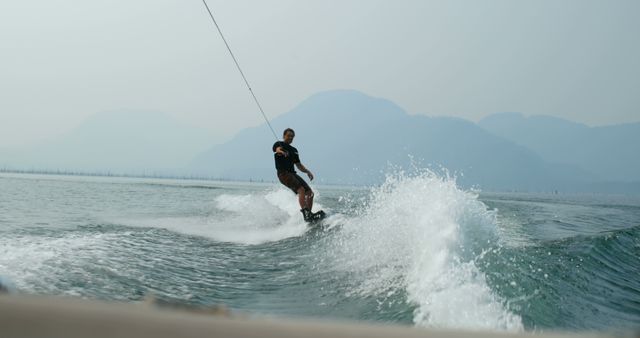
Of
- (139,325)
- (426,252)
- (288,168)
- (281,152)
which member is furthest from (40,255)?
(288,168)

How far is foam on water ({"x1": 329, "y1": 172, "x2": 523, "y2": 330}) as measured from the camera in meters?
4.21

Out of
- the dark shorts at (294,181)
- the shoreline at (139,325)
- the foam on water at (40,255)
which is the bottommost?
the foam on water at (40,255)

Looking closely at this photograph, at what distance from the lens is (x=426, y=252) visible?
5.94m

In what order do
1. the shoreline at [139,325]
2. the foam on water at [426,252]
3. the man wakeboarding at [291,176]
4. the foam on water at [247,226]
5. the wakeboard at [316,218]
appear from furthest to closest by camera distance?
1. the man wakeboarding at [291,176]
2. the wakeboard at [316,218]
3. the foam on water at [247,226]
4. the foam on water at [426,252]
5. the shoreline at [139,325]

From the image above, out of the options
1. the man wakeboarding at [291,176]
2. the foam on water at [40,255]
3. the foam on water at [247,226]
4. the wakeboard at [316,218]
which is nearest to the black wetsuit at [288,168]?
the man wakeboarding at [291,176]

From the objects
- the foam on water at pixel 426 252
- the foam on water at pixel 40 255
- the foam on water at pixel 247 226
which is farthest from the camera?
the foam on water at pixel 247 226

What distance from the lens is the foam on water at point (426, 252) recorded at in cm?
421

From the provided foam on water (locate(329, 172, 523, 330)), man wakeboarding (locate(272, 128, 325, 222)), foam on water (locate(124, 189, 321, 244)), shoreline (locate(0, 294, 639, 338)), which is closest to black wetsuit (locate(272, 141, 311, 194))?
man wakeboarding (locate(272, 128, 325, 222))

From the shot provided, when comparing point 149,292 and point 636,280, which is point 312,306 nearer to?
point 149,292

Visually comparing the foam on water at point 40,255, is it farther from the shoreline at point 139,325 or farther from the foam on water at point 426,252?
the shoreline at point 139,325

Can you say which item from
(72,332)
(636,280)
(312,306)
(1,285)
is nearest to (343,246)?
(312,306)

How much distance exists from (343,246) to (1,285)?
277 inches

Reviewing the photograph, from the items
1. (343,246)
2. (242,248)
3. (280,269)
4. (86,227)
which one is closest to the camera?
(280,269)

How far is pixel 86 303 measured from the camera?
3.84ft
